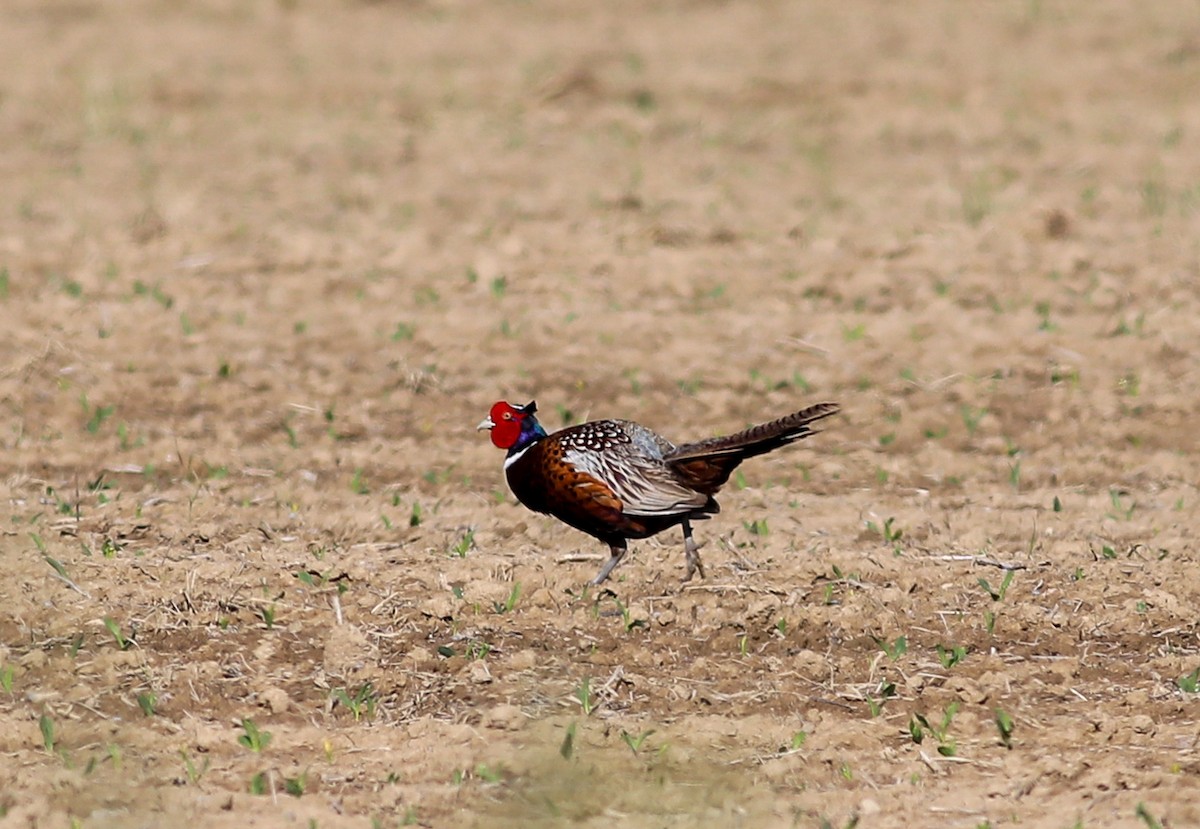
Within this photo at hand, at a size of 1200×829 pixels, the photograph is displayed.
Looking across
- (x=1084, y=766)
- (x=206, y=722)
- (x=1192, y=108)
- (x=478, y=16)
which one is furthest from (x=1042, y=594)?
(x=478, y=16)

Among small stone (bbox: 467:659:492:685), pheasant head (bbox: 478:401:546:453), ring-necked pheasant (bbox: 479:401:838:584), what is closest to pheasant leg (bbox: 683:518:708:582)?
ring-necked pheasant (bbox: 479:401:838:584)

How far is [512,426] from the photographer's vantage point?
6.63 metres

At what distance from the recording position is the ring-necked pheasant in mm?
6375

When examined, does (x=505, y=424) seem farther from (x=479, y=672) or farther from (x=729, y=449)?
(x=479, y=672)

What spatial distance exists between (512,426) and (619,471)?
1.59 feet

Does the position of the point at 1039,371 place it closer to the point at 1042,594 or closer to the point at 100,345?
the point at 1042,594

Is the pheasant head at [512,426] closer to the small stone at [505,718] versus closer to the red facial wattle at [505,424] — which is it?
the red facial wattle at [505,424]

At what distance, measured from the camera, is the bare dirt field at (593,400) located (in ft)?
18.4

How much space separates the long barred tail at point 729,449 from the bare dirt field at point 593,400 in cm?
42

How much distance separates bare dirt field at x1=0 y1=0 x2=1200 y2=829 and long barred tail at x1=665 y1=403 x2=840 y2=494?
418 millimetres

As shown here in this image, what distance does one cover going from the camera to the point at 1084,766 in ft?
18.0

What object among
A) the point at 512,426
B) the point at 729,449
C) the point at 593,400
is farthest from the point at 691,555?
the point at 593,400

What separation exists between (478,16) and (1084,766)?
12.8 meters

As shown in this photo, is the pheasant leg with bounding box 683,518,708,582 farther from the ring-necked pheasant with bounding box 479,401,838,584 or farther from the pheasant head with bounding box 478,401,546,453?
the pheasant head with bounding box 478,401,546,453
